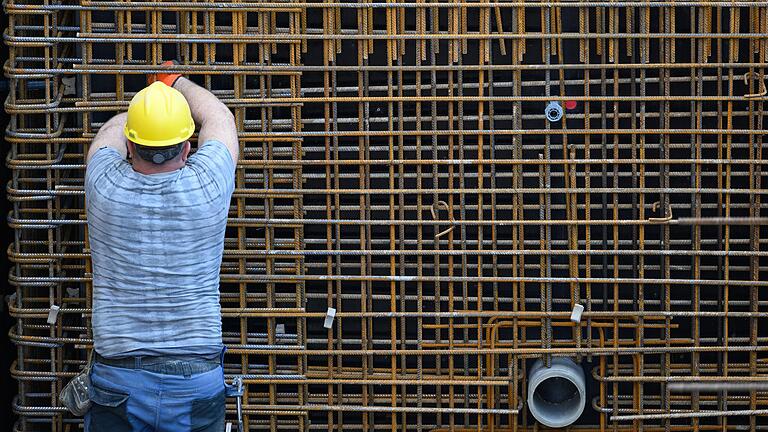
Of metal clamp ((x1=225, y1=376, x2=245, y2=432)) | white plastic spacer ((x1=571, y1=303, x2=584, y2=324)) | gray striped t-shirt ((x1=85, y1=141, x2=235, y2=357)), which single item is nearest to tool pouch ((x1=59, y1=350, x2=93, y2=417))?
gray striped t-shirt ((x1=85, y1=141, x2=235, y2=357))

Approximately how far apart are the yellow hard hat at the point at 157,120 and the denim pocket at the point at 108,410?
0.89 meters

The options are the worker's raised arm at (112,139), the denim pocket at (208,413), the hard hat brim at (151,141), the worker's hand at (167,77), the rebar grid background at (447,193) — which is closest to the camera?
the hard hat brim at (151,141)

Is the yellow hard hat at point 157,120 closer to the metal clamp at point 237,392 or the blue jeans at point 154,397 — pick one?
the blue jeans at point 154,397

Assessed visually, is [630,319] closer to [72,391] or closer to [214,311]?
[214,311]

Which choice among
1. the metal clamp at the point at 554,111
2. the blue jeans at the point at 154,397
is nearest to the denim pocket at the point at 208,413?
the blue jeans at the point at 154,397

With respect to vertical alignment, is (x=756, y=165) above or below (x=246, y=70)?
below

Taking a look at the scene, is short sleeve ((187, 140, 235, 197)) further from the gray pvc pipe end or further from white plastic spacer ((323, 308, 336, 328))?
the gray pvc pipe end

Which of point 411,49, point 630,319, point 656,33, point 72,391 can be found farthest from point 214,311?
point 656,33

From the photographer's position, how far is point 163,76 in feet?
15.0

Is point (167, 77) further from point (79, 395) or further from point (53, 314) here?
point (79, 395)

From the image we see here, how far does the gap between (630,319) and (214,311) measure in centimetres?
184

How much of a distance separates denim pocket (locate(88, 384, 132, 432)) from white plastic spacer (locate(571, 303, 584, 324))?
1.90 m

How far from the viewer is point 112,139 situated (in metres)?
A: 4.08

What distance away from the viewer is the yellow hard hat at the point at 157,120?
3.80 meters
